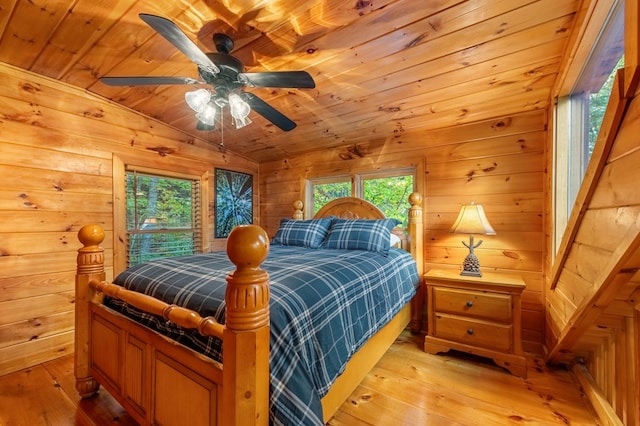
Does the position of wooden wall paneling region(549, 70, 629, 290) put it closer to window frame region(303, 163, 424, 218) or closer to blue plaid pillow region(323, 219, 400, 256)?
blue plaid pillow region(323, 219, 400, 256)

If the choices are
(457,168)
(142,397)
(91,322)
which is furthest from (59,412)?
(457,168)

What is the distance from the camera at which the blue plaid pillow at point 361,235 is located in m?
2.36

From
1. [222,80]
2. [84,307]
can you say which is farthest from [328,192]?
[84,307]

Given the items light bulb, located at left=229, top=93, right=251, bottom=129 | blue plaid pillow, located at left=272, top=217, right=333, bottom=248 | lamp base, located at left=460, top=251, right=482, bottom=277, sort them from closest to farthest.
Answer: light bulb, located at left=229, top=93, right=251, bottom=129 → lamp base, located at left=460, top=251, right=482, bottom=277 → blue plaid pillow, located at left=272, top=217, right=333, bottom=248

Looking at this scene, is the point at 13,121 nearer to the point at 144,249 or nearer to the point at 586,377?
the point at 144,249

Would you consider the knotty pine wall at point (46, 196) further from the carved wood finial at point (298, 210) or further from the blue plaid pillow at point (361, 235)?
the blue plaid pillow at point (361, 235)

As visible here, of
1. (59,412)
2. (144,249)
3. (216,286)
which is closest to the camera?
(216,286)

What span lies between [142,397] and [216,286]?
0.62m

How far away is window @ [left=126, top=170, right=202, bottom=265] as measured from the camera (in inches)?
108

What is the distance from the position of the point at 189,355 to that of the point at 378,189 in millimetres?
2480

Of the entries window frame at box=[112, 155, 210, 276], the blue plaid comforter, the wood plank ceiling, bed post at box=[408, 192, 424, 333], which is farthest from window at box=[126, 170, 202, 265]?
bed post at box=[408, 192, 424, 333]

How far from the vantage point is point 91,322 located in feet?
5.23

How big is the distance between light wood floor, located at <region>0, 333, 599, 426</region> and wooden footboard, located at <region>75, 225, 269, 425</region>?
203 millimetres

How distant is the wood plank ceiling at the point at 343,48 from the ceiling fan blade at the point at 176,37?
1.13ft
